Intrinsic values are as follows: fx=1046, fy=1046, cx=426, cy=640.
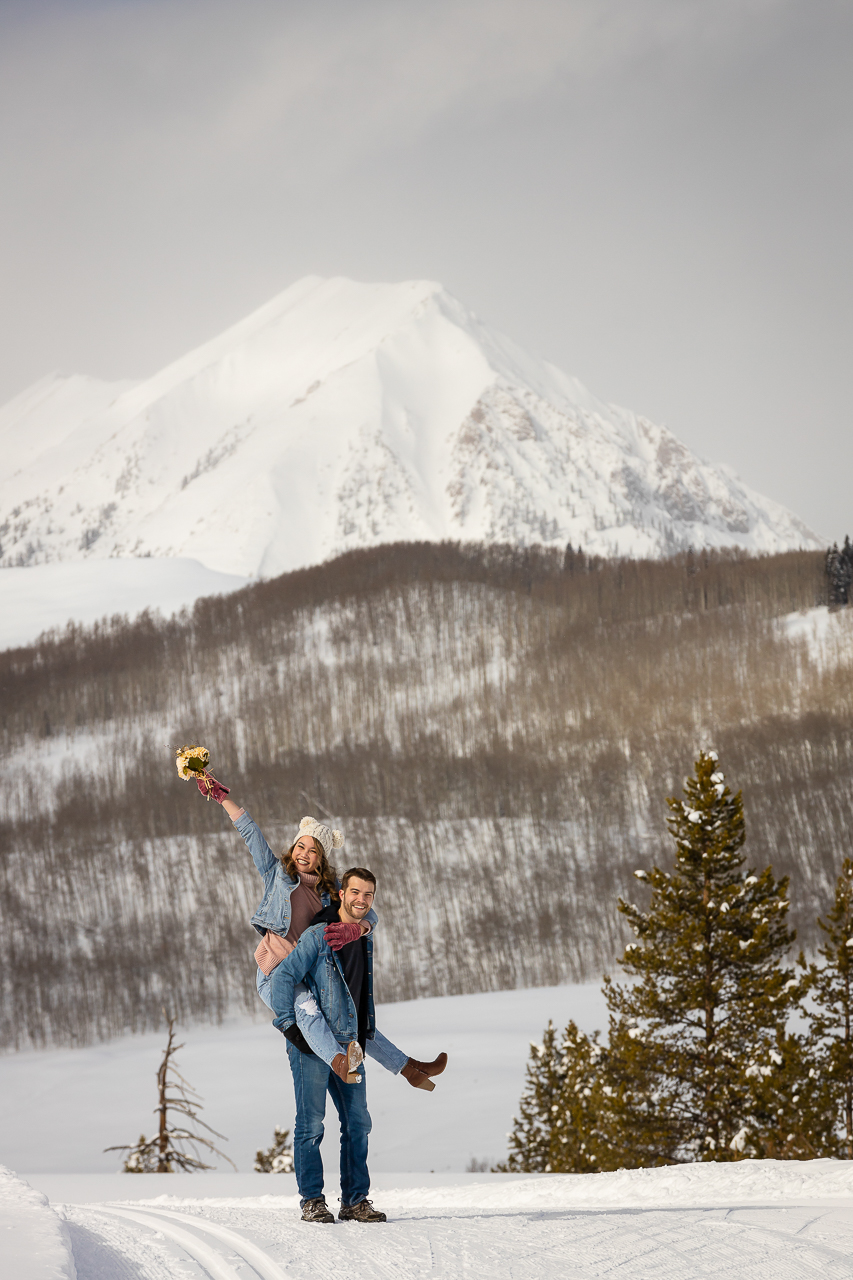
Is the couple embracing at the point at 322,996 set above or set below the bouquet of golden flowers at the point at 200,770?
below

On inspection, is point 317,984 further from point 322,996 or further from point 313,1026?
point 313,1026

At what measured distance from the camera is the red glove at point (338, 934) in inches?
213

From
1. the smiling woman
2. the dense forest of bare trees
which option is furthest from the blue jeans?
the dense forest of bare trees

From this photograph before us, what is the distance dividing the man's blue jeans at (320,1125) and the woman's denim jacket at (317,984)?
0.58ft

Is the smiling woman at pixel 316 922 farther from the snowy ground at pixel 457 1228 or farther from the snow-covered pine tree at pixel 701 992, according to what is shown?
the snow-covered pine tree at pixel 701 992

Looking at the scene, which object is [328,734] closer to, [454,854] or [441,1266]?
[454,854]

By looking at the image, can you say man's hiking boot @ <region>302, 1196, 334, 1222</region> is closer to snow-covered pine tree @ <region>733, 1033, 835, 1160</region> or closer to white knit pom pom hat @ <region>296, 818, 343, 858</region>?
white knit pom pom hat @ <region>296, 818, 343, 858</region>

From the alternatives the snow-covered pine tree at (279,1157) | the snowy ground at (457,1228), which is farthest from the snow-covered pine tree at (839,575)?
the snowy ground at (457,1228)

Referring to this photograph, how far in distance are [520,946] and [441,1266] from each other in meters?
79.4

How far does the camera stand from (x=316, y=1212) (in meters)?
5.53

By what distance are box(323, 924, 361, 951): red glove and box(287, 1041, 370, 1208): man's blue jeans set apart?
1.93 feet

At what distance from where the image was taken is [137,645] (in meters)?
163

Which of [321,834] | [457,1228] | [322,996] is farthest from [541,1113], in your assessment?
[322,996]

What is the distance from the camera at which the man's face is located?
5.50m
